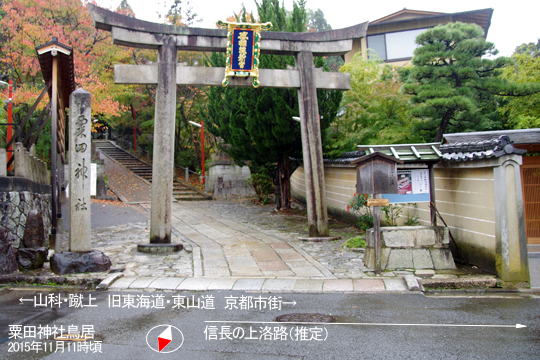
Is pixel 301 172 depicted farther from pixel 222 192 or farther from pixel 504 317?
pixel 504 317

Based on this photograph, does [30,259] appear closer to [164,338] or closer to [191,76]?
[164,338]

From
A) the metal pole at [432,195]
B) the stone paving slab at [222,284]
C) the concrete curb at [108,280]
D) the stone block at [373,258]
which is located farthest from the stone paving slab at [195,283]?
the metal pole at [432,195]

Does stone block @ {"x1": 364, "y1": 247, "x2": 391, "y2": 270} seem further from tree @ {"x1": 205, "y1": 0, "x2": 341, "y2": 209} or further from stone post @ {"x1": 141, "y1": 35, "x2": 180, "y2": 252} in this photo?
tree @ {"x1": 205, "y1": 0, "x2": 341, "y2": 209}

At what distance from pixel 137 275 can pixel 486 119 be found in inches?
458

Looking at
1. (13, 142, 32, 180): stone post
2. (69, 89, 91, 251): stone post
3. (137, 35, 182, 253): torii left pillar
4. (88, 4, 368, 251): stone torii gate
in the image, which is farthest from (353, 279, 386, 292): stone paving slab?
(13, 142, 32, 180): stone post

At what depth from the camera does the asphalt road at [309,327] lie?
163 inches

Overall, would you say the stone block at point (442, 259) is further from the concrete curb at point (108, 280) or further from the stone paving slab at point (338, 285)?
the concrete curb at point (108, 280)

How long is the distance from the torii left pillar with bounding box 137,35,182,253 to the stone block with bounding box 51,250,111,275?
5.50 ft

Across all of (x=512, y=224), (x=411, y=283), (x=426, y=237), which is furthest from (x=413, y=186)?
(x=411, y=283)

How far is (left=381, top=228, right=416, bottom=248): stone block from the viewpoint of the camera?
7.71 meters

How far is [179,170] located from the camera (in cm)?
3080

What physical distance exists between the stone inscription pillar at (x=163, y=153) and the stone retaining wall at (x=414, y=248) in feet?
16.3

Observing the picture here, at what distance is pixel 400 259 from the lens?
7664mm

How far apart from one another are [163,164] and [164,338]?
5.76 meters
